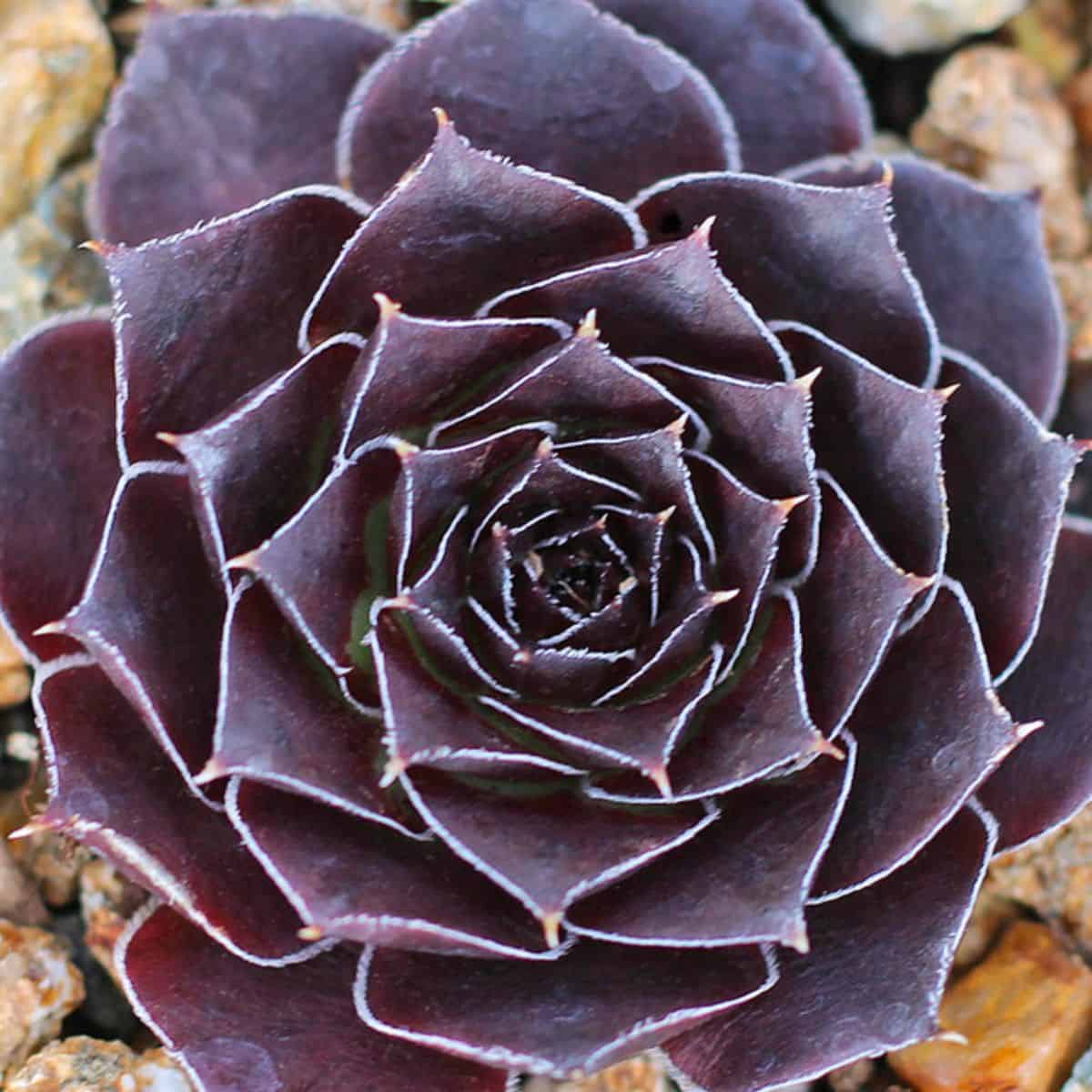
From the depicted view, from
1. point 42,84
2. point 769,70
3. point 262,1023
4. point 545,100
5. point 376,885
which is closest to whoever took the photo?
point 376,885

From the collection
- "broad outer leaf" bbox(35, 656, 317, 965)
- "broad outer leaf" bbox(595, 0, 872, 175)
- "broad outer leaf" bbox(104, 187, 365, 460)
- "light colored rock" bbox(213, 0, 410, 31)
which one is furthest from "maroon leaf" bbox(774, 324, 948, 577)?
"light colored rock" bbox(213, 0, 410, 31)

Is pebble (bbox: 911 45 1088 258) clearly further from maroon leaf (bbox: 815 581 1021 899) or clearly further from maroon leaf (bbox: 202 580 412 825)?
maroon leaf (bbox: 202 580 412 825)

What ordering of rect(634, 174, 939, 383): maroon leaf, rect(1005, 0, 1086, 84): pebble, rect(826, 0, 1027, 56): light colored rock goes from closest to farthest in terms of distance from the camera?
rect(634, 174, 939, 383): maroon leaf < rect(826, 0, 1027, 56): light colored rock < rect(1005, 0, 1086, 84): pebble

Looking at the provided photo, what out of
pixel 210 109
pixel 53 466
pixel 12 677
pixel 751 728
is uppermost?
pixel 210 109

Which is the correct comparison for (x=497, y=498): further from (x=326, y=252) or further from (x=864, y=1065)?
(x=864, y=1065)

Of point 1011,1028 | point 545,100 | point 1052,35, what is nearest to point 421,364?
point 545,100

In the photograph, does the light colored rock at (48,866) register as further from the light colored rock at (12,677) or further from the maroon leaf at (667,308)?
the maroon leaf at (667,308)

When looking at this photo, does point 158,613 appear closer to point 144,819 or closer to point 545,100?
point 144,819

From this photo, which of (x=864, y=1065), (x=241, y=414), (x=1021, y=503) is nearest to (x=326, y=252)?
(x=241, y=414)
